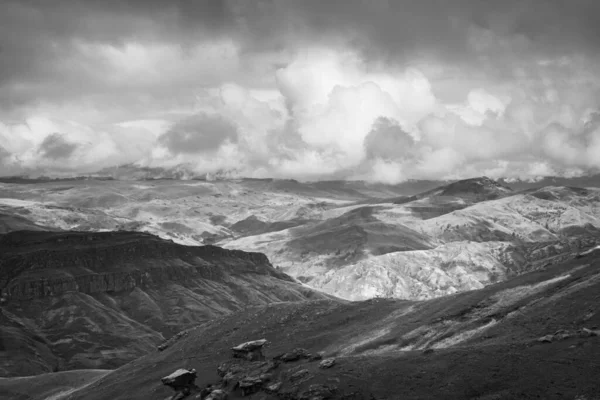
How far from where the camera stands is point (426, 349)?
12081cm

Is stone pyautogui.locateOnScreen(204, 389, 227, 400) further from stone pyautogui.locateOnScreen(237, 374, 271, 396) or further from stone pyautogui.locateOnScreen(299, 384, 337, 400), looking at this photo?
stone pyautogui.locateOnScreen(299, 384, 337, 400)

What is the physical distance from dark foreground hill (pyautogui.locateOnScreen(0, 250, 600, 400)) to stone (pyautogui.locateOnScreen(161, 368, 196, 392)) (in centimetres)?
480

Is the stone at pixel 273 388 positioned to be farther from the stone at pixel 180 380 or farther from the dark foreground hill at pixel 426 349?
the stone at pixel 180 380

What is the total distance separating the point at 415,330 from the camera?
15388 cm

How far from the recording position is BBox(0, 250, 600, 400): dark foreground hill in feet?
325

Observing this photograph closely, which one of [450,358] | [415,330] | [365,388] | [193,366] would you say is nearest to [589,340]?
[450,358]

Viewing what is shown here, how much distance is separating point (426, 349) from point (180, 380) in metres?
50.5

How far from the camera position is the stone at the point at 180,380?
12830cm

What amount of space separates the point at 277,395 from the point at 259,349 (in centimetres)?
2861

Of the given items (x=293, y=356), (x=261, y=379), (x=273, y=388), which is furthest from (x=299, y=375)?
(x=293, y=356)

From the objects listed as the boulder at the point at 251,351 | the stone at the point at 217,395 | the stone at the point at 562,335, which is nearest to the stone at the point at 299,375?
the stone at the point at 217,395

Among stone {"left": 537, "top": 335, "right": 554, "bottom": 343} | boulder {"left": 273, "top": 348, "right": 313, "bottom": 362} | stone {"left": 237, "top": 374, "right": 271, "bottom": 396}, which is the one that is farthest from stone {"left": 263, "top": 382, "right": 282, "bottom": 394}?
stone {"left": 537, "top": 335, "right": 554, "bottom": 343}

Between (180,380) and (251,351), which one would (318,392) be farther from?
(180,380)

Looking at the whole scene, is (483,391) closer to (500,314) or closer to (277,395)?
(277,395)
